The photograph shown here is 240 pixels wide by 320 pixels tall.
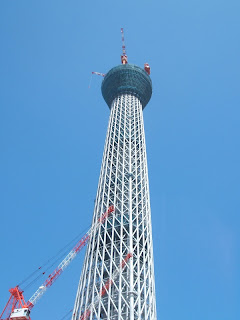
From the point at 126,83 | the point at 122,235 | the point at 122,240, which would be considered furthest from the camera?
the point at 126,83

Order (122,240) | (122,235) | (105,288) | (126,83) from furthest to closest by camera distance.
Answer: (126,83), (122,235), (122,240), (105,288)

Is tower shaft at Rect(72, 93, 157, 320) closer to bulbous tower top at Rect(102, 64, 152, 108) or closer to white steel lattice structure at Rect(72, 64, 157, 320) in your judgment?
white steel lattice structure at Rect(72, 64, 157, 320)

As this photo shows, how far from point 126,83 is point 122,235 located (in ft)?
126

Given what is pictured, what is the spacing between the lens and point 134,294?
39188 mm

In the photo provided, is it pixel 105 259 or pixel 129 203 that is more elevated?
pixel 129 203

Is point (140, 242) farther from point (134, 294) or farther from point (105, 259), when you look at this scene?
point (134, 294)

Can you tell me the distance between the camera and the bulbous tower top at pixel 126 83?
74.0 metres

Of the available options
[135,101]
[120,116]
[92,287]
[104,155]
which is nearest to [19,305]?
[92,287]

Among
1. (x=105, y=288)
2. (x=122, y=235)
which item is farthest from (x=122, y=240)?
(x=105, y=288)

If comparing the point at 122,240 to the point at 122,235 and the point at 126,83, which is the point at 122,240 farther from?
the point at 126,83

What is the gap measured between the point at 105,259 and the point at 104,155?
20.7 meters

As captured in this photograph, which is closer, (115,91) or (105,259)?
(105,259)

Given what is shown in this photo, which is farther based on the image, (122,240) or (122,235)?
(122,235)

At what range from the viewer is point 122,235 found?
4541 cm
